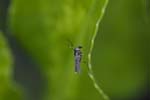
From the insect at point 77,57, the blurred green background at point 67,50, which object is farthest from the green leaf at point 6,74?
the insect at point 77,57

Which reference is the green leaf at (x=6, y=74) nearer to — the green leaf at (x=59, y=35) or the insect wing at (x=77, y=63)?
the green leaf at (x=59, y=35)

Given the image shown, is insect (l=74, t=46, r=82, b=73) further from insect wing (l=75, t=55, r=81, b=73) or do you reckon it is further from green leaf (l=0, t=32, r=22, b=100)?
green leaf (l=0, t=32, r=22, b=100)

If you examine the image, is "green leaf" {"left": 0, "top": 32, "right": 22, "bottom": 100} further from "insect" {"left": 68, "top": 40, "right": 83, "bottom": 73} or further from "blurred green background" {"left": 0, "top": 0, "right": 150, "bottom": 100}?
"insect" {"left": 68, "top": 40, "right": 83, "bottom": 73}

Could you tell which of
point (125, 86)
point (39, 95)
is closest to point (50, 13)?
point (39, 95)

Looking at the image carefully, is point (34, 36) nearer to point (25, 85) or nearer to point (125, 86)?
point (25, 85)

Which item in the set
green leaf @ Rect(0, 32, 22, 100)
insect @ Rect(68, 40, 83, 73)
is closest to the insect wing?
insect @ Rect(68, 40, 83, 73)

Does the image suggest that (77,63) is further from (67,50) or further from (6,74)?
(6,74)

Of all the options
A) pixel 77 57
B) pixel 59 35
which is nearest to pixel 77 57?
pixel 77 57
